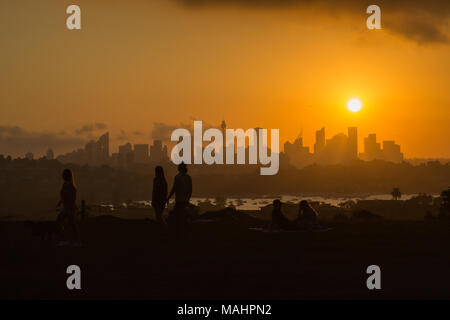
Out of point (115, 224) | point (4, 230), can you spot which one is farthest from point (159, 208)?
point (4, 230)

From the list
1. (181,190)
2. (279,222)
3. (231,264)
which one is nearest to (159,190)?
(181,190)

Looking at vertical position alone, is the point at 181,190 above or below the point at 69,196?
above

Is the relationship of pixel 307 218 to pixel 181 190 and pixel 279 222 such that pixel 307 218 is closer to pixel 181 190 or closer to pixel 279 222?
pixel 279 222

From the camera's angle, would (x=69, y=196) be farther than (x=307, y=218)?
No

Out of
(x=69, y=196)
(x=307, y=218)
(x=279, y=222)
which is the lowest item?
(x=279, y=222)

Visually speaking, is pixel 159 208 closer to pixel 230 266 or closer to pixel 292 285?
pixel 230 266

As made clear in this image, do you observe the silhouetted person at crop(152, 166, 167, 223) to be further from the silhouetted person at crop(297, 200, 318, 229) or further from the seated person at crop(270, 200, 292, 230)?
the silhouetted person at crop(297, 200, 318, 229)

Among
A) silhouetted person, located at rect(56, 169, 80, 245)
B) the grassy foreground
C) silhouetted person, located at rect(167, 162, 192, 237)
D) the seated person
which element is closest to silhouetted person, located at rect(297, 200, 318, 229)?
the seated person

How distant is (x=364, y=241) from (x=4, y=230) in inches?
600

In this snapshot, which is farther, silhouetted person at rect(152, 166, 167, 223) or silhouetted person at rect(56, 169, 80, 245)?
silhouetted person at rect(152, 166, 167, 223)

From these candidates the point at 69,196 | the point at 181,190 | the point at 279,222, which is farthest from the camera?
the point at 279,222

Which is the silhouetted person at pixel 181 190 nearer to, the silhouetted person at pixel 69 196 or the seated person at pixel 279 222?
the silhouetted person at pixel 69 196

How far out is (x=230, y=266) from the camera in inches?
684

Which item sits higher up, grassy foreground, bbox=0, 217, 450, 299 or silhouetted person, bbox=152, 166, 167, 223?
silhouetted person, bbox=152, 166, 167, 223
